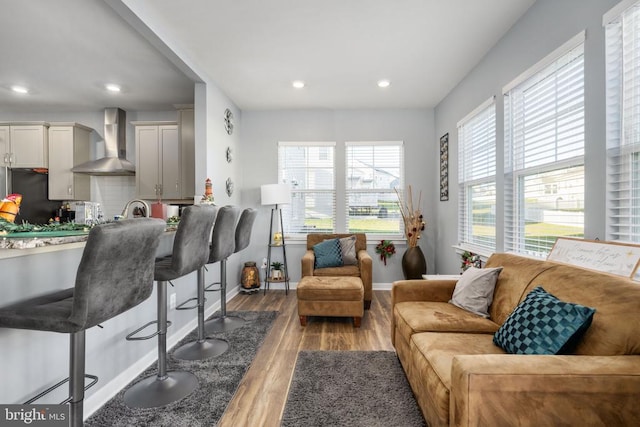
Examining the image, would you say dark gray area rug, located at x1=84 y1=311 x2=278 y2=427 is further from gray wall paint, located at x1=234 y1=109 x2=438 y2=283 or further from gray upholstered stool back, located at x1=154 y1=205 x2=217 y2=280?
gray wall paint, located at x1=234 y1=109 x2=438 y2=283

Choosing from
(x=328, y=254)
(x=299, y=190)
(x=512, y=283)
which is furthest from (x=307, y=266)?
(x=512, y=283)

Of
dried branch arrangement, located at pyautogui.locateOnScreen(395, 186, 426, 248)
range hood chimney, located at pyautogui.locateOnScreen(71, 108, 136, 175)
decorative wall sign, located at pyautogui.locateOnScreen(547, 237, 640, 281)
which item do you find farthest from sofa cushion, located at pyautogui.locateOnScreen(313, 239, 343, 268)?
range hood chimney, located at pyautogui.locateOnScreen(71, 108, 136, 175)

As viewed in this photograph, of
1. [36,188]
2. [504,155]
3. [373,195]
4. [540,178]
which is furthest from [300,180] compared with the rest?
[36,188]

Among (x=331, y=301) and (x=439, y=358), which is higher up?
(x=439, y=358)

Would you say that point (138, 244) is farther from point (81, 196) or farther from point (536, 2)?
point (81, 196)

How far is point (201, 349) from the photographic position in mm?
2484

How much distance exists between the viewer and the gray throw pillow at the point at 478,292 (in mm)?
2064

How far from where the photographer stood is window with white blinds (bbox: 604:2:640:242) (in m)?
1.55

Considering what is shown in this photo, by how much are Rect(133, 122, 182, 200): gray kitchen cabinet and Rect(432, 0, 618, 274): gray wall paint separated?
3764 mm

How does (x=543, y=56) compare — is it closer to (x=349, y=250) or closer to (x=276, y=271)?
(x=349, y=250)

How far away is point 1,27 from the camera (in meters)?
2.57

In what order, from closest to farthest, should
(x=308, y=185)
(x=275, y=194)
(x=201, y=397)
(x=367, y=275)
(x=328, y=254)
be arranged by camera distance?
1. (x=201, y=397)
2. (x=367, y=275)
3. (x=328, y=254)
4. (x=275, y=194)
5. (x=308, y=185)

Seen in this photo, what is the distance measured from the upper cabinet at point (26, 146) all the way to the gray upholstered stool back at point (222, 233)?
3.75 meters

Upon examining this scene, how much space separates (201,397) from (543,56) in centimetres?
334
